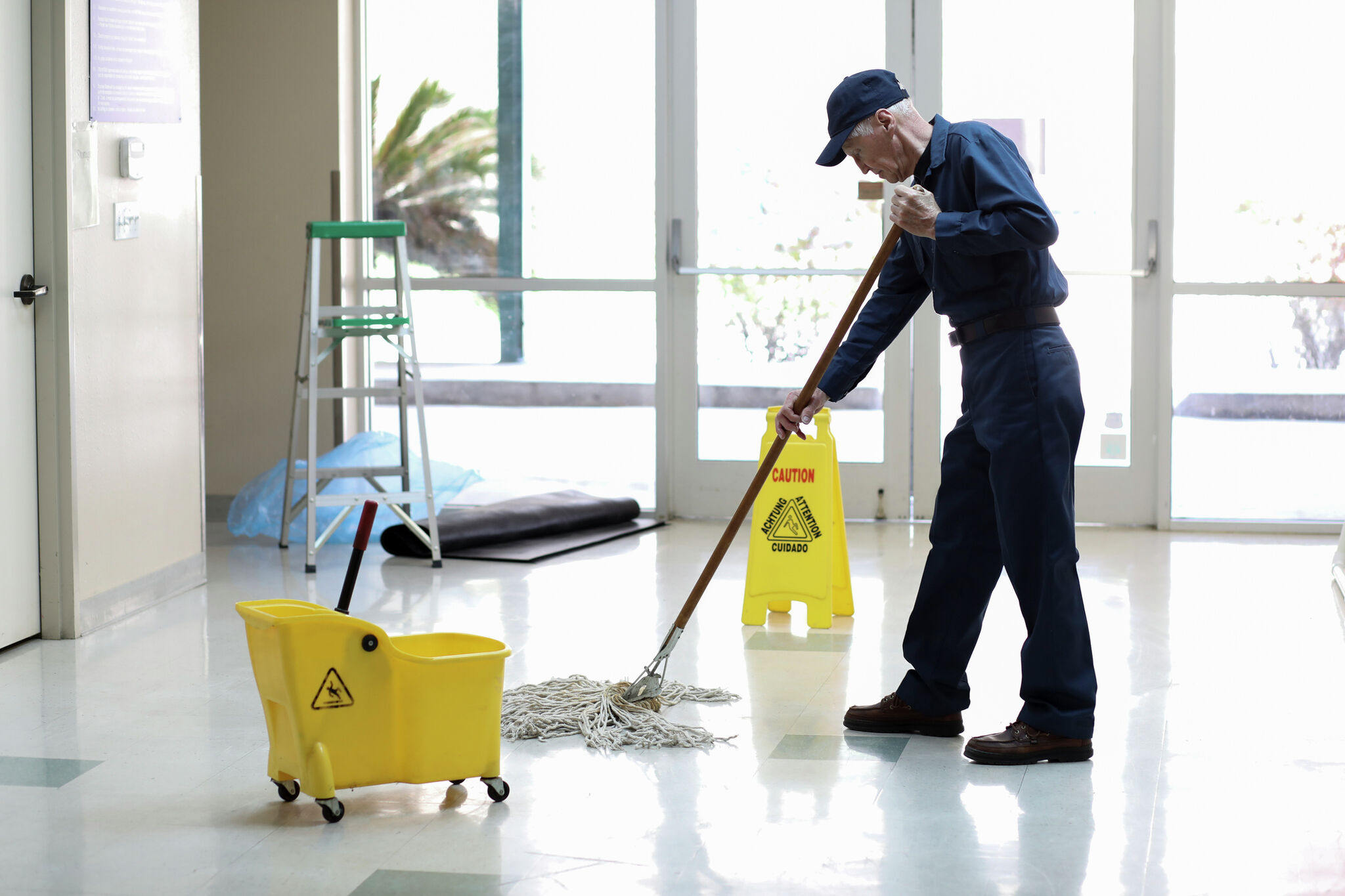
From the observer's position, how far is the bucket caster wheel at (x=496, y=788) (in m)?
2.53

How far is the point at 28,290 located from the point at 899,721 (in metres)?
2.51

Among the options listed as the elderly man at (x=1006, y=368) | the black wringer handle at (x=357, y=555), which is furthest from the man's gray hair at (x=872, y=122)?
the black wringer handle at (x=357, y=555)

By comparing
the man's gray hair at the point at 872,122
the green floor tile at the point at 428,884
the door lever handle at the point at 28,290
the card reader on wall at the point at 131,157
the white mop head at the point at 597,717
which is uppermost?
the card reader on wall at the point at 131,157

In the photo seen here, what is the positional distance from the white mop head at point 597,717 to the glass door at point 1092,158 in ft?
10.2

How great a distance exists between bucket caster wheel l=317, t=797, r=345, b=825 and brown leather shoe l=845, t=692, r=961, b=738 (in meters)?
1.10

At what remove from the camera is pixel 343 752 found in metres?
2.43

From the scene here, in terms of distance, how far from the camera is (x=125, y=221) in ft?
13.5

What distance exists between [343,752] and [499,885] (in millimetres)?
418

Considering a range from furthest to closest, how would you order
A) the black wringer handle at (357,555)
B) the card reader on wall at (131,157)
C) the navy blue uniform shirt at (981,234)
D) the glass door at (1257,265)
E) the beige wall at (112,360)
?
the glass door at (1257,265) → the card reader on wall at (131,157) → the beige wall at (112,360) → the navy blue uniform shirt at (981,234) → the black wringer handle at (357,555)

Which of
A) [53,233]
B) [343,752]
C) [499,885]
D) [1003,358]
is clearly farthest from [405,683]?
[53,233]

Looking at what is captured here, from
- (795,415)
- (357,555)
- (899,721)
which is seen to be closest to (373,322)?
(795,415)

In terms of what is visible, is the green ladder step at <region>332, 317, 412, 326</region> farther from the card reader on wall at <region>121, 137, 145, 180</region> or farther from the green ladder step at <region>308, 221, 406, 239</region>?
the card reader on wall at <region>121, 137, 145, 180</region>

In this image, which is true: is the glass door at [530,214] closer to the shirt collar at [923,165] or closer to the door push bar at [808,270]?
the door push bar at [808,270]

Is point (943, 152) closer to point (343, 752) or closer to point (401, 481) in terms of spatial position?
point (343, 752)
